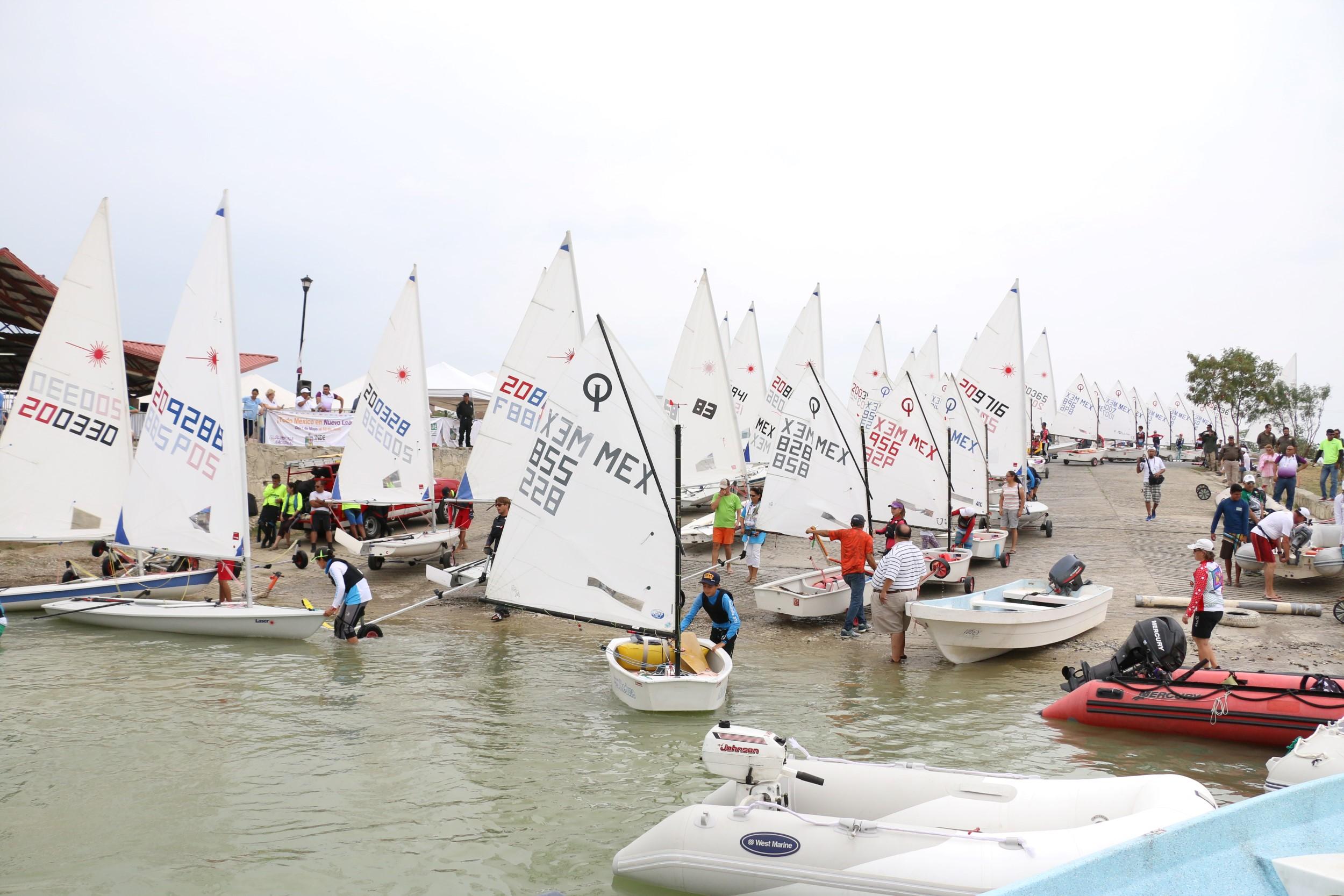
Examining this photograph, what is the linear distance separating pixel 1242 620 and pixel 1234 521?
300cm

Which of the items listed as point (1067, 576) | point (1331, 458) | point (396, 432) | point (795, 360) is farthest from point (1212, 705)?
point (795, 360)

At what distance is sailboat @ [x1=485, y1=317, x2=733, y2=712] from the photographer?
10469 mm

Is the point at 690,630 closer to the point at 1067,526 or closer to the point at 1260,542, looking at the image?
the point at 1260,542

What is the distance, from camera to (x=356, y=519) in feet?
68.8

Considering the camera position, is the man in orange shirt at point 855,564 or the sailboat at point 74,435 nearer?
the man in orange shirt at point 855,564

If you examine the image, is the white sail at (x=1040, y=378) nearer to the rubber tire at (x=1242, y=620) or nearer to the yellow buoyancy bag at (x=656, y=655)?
the rubber tire at (x=1242, y=620)

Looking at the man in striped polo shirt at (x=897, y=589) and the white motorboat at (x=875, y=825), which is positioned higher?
the man in striped polo shirt at (x=897, y=589)

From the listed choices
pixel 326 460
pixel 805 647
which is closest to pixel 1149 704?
pixel 805 647

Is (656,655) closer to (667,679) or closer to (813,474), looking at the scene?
(667,679)

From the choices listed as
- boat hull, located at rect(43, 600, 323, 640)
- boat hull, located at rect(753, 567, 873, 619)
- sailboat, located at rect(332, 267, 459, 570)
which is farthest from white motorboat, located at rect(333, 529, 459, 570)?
boat hull, located at rect(753, 567, 873, 619)

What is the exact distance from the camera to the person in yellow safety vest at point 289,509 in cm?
2088

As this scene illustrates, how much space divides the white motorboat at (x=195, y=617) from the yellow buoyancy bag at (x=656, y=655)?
5031mm

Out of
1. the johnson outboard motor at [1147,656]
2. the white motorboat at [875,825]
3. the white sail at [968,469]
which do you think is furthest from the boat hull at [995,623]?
the white sail at [968,469]

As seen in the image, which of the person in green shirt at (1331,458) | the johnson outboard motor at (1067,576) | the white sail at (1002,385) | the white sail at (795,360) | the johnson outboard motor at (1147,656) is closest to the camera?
the johnson outboard motor at (1147,656)
